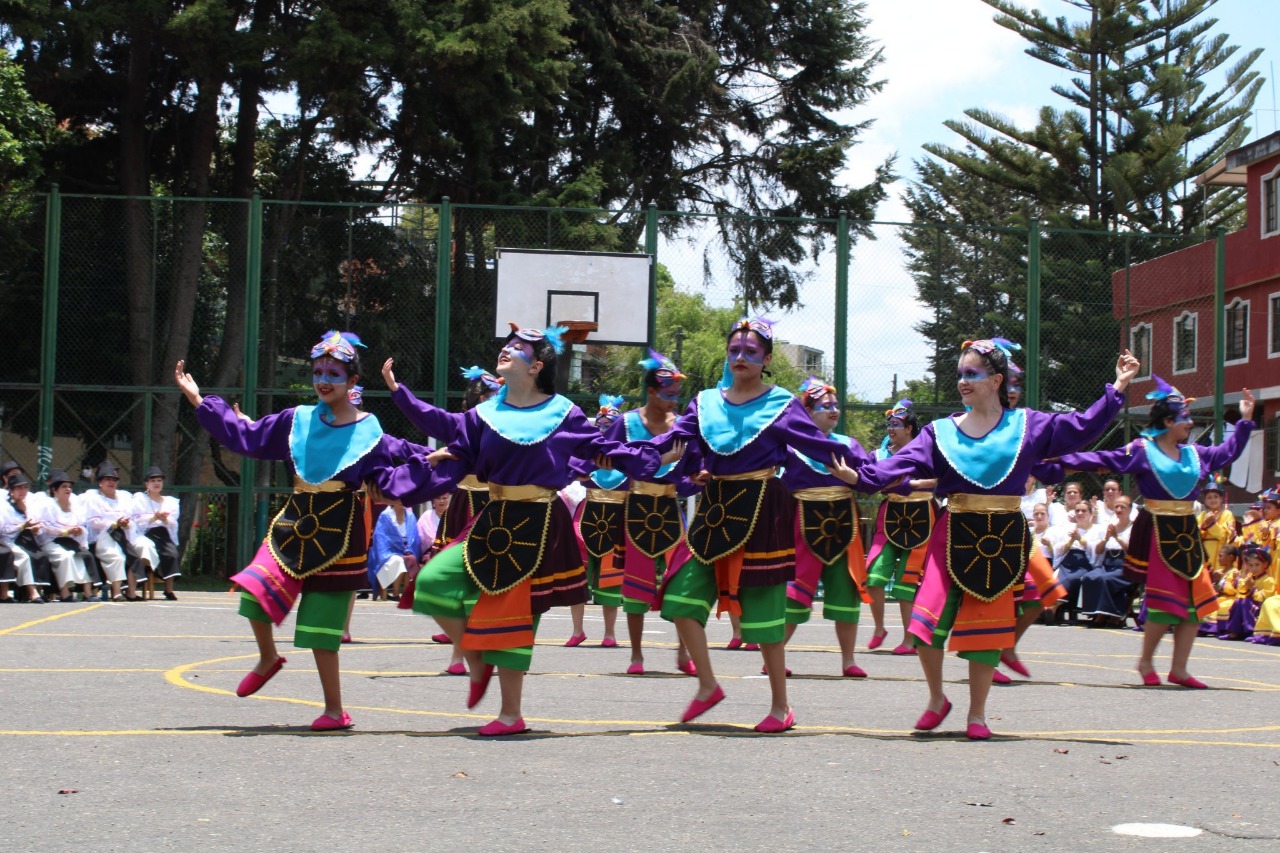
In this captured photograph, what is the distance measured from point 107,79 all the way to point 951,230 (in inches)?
589

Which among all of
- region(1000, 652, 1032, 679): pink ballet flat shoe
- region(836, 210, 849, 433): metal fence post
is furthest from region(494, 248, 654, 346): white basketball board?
region(1000, 652, 1032, 679): pink ballet flat shoe

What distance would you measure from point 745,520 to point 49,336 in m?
16.9

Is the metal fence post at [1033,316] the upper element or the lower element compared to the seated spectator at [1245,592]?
upper

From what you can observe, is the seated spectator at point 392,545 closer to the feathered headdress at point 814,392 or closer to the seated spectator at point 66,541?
the seated spectator at point 66,541

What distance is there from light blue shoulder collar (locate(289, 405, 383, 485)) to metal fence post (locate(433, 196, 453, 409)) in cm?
1432

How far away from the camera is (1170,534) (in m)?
11.1

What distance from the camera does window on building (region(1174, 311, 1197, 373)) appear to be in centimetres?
2567

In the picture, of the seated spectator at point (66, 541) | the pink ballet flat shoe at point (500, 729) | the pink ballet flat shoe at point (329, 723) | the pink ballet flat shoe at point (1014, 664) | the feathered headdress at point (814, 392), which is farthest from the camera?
the seated spectator at point (66, 541)

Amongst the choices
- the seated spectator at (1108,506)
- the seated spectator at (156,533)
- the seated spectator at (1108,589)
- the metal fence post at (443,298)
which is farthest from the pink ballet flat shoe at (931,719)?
the metal fence post at (443,298)

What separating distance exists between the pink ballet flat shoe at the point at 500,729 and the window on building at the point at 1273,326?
31.5 metres

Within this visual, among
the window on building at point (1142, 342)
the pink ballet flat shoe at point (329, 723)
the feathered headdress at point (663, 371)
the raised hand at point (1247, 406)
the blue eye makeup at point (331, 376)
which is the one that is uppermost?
the window on building at point (1142, 342)

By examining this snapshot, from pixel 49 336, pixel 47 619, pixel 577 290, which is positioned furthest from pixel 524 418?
pixel 49 336

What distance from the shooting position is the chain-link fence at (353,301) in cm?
2277

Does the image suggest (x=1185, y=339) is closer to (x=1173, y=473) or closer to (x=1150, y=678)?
(x=1173, y=473)
